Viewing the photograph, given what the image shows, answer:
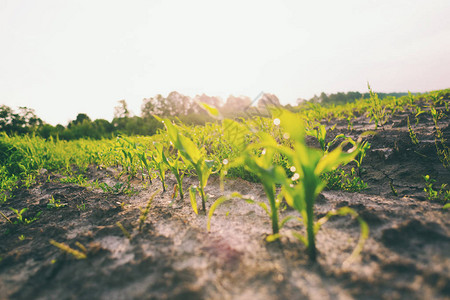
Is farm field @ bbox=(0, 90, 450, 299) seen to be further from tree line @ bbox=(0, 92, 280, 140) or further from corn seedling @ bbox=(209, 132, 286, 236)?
tree line @ bbox=(0, 92, 280, 140)

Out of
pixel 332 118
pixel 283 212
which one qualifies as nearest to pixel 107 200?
pixel 283 212

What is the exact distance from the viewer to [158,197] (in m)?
1.71

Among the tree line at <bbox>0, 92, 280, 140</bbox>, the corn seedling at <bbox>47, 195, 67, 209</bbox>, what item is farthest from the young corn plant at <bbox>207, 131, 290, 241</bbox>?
the tree line at <bbox>0, 92, 280, 140</bbox>

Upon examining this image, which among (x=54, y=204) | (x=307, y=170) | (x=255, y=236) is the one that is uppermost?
(x=307, y=170)

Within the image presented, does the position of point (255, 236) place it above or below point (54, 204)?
below

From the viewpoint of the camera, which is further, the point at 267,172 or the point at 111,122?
the point at 111,122

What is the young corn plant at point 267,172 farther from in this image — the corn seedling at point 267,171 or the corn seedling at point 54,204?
the corn seedling at point 54,204

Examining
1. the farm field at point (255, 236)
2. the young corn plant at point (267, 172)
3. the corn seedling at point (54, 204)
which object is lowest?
the farm field at point (255, 236)

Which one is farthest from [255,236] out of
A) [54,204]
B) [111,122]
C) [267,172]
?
[111,122]

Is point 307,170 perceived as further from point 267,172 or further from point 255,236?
point 255,236

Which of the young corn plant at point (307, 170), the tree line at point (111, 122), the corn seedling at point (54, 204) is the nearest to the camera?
the young corn plant at point (307, 170)

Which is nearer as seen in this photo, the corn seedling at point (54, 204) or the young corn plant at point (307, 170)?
the young corn plant at point (307, 170)

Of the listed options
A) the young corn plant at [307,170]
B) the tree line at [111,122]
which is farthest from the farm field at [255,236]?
the tree line at [111,122]

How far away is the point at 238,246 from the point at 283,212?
0.42 m
